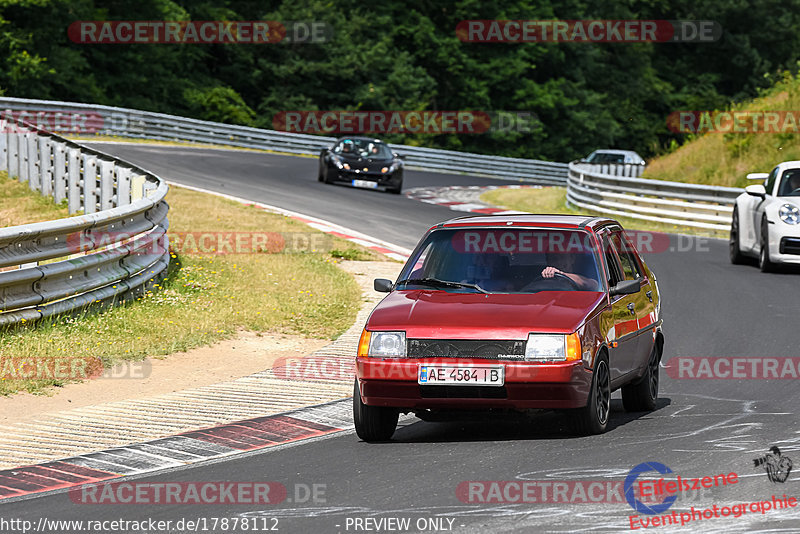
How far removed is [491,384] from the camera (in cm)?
782

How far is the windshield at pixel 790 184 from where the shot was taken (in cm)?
1839

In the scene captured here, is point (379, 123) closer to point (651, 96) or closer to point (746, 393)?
point (651, 96)

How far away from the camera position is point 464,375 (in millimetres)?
7844

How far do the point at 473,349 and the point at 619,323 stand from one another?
1.42 meters

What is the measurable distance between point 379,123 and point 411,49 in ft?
26.5

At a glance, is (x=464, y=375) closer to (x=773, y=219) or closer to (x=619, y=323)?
(x=619, y=323)

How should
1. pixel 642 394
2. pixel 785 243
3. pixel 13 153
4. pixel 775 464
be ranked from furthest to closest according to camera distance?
pixel 13 153, pixel 785 243, pixel 642 394, pixel 775 464

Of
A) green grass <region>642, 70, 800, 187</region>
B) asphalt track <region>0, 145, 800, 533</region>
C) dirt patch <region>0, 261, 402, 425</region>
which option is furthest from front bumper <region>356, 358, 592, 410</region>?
green grass <region>642, 70, 800, 187</region>

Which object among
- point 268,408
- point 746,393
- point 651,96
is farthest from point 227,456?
point 651,96

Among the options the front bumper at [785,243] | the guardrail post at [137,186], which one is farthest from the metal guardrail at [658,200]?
the guardrail post at [137,186]

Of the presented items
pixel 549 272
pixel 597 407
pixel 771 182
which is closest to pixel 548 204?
pixel 771 182

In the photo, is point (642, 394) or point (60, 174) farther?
point (60, 174)

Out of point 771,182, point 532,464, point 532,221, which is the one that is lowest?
point 532,464

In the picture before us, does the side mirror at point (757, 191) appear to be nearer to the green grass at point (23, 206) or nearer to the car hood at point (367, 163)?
the green grass at point (23, 206)
